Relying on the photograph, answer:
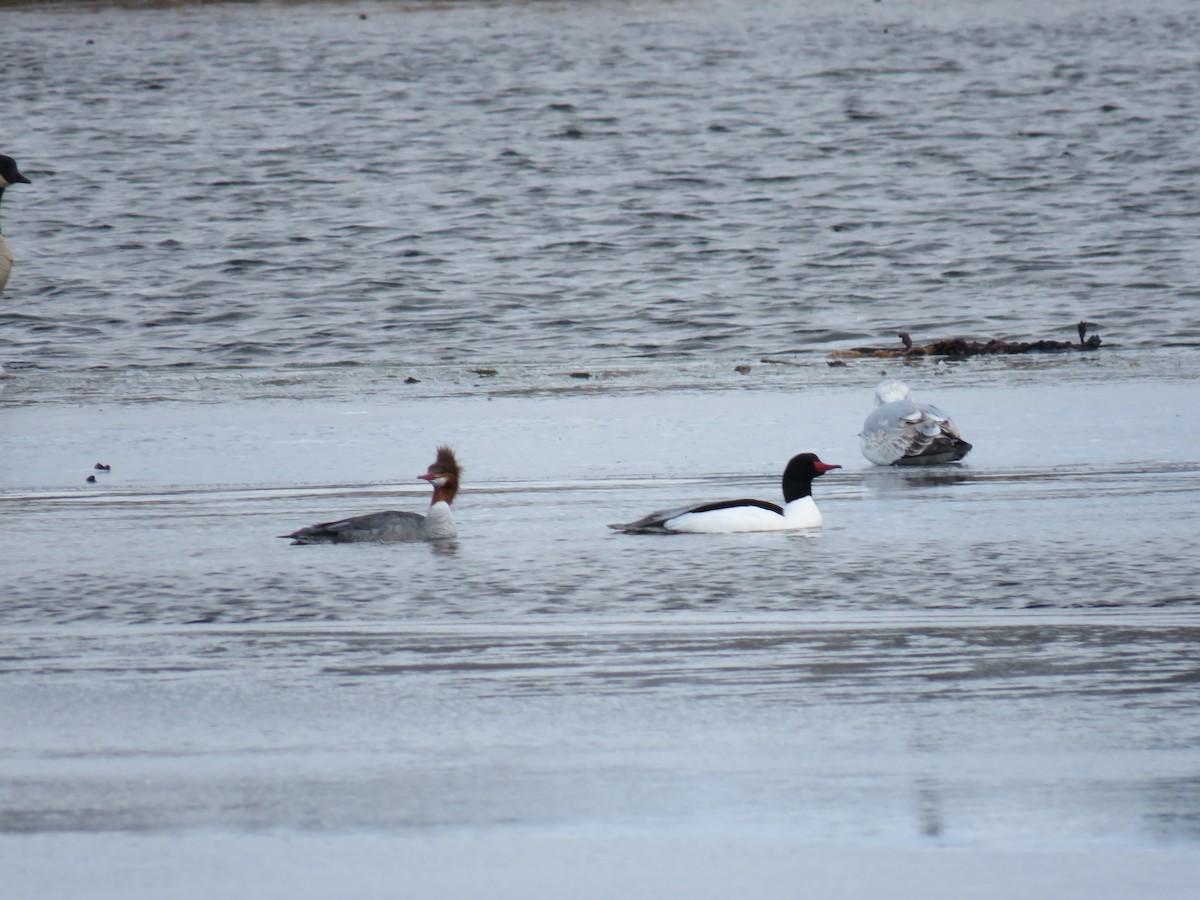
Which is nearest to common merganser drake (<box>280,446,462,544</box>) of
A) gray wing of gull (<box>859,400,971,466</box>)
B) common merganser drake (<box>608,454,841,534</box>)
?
common merganser drake (<box>608,454,841,534</box>)

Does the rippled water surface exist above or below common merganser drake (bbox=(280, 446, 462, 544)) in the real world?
above

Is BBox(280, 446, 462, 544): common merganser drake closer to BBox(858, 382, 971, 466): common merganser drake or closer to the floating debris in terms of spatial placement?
BBox(858, 382, 971, 466): common merganser drake

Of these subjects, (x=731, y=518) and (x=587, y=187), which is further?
(x=587, y=187)

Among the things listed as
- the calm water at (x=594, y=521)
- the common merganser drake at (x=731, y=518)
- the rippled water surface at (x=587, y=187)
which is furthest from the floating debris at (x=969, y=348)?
the common merganser drake at (x=731, y=518)

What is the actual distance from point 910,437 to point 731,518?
232cm

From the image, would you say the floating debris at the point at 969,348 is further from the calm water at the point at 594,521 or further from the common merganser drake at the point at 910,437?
the common merganser drake at the point at 910,437

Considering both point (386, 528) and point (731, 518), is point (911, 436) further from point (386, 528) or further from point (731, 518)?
point (386, 528)

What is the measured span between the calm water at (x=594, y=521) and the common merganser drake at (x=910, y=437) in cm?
A: 16

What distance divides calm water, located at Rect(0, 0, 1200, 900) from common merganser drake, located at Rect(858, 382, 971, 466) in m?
0.16

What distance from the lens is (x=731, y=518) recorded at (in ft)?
29.9

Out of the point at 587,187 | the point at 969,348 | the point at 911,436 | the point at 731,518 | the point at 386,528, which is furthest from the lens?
the point at 587,187

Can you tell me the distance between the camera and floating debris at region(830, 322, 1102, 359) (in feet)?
54.7

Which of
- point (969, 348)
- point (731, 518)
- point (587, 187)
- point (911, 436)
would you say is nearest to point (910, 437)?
point (911, 436)

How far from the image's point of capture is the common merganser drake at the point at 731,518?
901 cm
